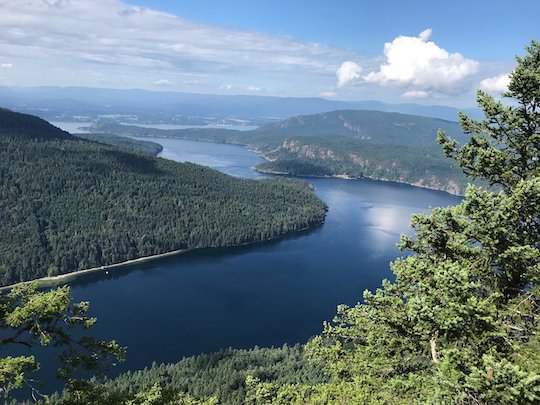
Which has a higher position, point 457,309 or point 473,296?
point 473,296

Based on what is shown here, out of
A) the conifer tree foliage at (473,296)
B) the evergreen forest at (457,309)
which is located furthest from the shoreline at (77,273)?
the conifer tree foliage at (473,296)

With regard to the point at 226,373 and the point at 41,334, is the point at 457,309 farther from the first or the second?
the point at 226,373

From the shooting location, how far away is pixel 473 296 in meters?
13.6

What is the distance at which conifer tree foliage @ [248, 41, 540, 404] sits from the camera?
1311 cm

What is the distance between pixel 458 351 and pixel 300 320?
120 metres

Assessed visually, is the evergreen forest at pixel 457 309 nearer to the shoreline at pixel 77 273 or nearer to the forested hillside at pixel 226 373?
the forested hillside at pixel 226 373

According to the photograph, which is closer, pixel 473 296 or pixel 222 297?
pixel 473 296

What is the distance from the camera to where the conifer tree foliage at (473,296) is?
13109mm

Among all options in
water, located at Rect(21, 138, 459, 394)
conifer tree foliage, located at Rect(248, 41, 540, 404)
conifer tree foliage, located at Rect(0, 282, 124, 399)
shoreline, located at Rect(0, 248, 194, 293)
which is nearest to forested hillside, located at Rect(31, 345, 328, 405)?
water, located at Rect(21, 138, 459, 394)

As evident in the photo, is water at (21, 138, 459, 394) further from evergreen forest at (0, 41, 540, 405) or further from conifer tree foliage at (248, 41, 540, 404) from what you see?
conifer tree foliage at (248, 41, 540, 404)

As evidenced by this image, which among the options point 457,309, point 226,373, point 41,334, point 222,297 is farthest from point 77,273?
point 457,309

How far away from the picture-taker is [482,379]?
38.0ft

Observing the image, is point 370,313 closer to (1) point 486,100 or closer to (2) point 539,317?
(2) point 539,317

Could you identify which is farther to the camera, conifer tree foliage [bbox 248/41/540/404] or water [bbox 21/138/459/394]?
water [bbox 21/138/459/394]
